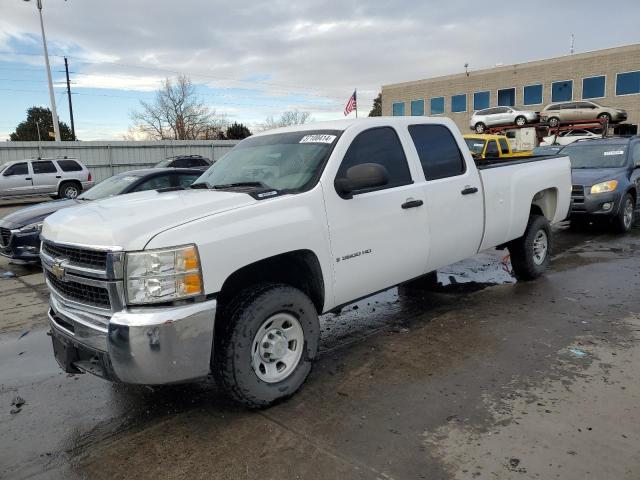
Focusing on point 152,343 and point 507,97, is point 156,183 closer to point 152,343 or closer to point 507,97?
point 152,343

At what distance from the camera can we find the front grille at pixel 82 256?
3.02 metres

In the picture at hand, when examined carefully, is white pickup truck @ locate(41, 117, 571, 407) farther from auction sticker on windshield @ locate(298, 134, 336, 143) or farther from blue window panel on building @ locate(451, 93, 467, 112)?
blue window panel on building @ locate(451, 93, 467, 112)

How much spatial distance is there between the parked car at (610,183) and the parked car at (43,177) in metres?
17.2

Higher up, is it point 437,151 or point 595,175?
point 437,151

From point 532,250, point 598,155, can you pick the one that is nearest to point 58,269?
point 532,250

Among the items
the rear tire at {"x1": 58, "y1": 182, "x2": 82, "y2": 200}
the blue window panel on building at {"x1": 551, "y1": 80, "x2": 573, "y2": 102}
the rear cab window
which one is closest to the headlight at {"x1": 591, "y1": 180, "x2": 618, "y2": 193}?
the rear cab window

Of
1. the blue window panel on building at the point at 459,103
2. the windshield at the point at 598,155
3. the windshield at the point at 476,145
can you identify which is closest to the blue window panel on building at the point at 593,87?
the blue window panel on building at the point at 459,103

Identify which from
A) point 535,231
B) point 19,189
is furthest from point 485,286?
point 19,189

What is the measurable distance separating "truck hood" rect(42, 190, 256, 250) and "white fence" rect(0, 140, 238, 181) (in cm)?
2411

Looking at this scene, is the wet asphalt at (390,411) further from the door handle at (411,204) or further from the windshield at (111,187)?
the windshield at (111,187)

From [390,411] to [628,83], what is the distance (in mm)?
42276

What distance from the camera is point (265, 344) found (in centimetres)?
346

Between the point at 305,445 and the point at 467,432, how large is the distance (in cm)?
99

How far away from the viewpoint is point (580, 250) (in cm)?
841
